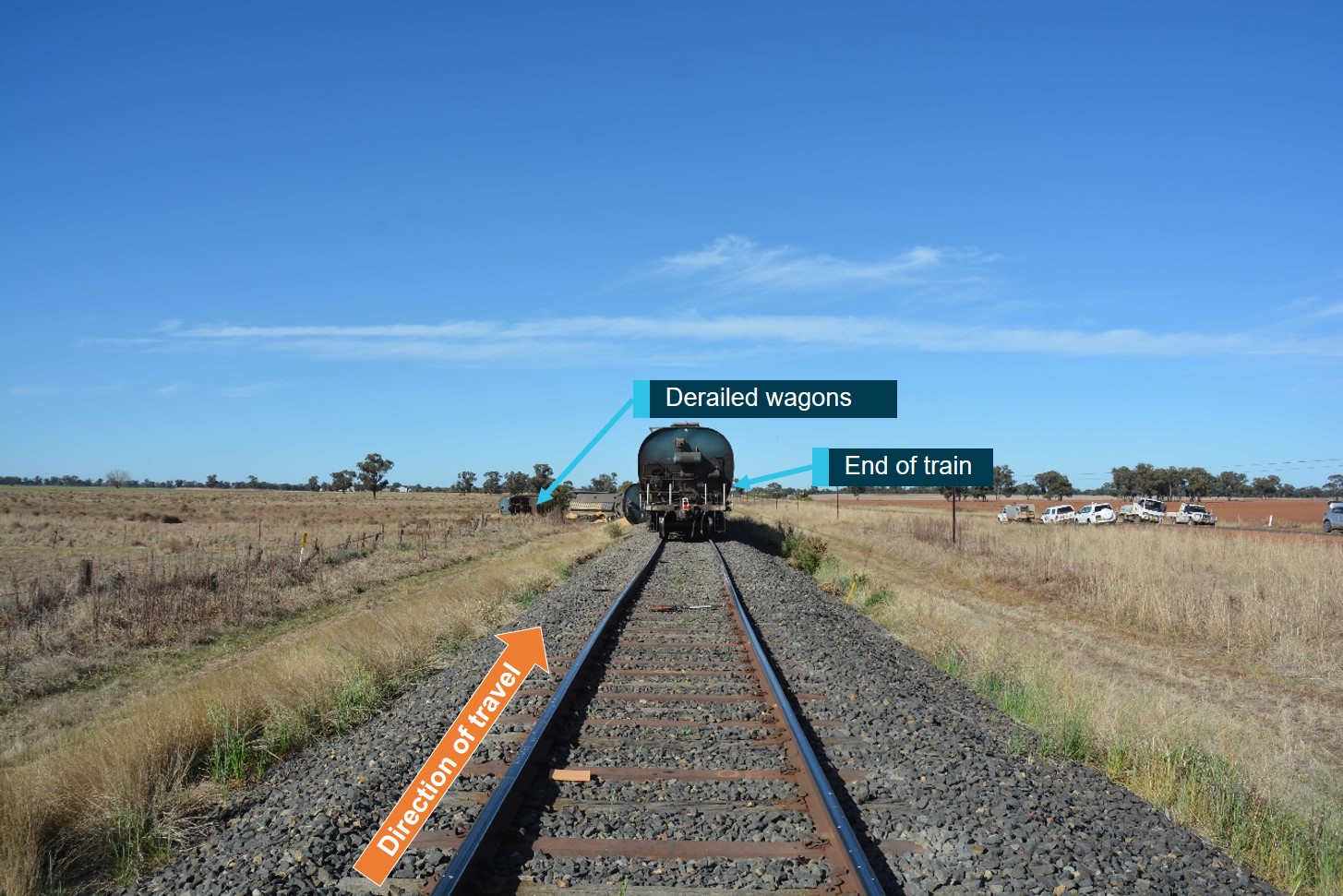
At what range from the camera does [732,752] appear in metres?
5.98

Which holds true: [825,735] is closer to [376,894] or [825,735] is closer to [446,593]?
[376,894]

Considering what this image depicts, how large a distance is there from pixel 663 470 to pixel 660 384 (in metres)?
2.58

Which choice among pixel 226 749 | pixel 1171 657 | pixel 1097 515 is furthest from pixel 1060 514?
pixel 226 749

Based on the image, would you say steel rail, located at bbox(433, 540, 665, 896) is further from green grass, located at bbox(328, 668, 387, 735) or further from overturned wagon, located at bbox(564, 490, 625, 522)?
overturned wagon, located at bbox(564, 490, 625, 522)

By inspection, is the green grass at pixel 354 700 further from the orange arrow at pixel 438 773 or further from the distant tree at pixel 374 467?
the distant tree at pixel 374 467

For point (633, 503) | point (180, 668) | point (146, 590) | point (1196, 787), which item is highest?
point (633, 503)

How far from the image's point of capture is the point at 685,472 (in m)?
26.6

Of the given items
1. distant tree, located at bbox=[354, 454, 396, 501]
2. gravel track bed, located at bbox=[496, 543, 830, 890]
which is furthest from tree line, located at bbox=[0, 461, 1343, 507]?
gravel track bed, located at bbox=[496, 543, 830, 890]

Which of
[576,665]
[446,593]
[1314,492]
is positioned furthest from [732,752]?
[1314,492]

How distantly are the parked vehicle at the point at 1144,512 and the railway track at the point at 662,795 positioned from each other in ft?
187

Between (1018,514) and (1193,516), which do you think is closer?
(1193,516)

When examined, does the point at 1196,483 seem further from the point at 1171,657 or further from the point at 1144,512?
the point at 1171,657

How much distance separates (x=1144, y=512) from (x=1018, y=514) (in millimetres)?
7446

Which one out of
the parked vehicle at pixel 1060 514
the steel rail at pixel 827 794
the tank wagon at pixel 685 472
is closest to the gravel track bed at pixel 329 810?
the steel rail at pixel 827 794
